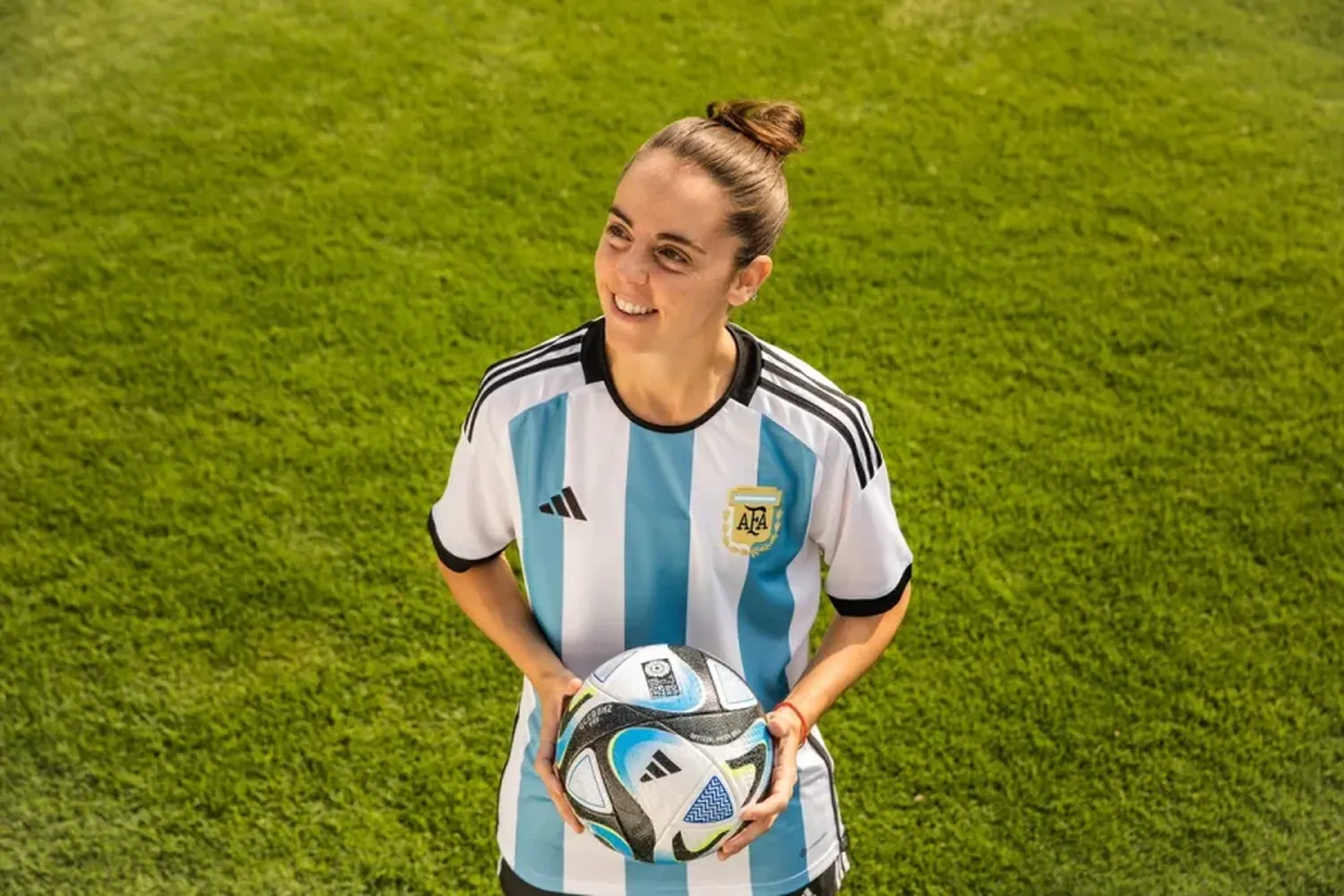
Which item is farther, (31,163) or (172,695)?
(31,163)

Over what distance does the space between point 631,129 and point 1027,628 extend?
304 centimetres

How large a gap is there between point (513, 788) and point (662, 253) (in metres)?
1.23

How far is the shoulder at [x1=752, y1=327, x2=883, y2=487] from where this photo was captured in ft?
7.98

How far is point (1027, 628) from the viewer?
13.7 feet

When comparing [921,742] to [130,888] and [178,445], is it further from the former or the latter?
[178,445]

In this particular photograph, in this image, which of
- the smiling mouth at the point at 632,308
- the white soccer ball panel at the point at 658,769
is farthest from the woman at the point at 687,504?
the white soccer ball panel at the point at 658,769

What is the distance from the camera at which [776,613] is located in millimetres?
2594

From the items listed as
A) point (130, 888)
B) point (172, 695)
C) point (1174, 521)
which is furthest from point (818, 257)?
point (130, 888)

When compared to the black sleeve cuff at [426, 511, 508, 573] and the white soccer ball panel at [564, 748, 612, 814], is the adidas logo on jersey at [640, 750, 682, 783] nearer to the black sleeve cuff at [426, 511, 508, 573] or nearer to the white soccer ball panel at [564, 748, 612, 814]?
the white soccer ball panel at [564, 748, 612, 814]

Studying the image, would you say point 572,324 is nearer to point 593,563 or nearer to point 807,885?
point 593,563

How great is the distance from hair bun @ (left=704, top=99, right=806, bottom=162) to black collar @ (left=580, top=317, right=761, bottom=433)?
1.25 ft

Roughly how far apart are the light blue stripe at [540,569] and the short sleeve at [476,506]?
5 cm

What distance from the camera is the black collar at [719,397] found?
2.43m

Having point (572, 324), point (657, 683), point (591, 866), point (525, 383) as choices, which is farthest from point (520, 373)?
point (572, 324)
